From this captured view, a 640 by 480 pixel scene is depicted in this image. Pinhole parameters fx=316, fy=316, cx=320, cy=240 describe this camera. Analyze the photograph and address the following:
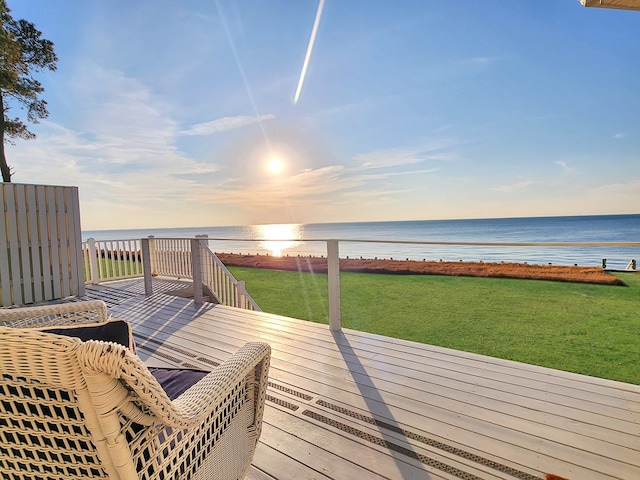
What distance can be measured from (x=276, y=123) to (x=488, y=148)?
12.7 metres

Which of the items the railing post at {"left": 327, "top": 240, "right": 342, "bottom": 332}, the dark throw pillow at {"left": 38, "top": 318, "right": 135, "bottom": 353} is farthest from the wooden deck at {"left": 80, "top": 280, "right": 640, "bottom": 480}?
the dark throw pillow at {"left": 38, "top": 318, "right": 135, "bottom": 353}

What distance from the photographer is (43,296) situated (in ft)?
17.8

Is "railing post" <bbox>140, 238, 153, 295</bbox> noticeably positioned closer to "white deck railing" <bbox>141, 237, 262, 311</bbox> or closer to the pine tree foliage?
"white deck railing" <bbox>141, 237, 262, 311</bbox>

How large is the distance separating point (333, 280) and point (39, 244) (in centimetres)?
526

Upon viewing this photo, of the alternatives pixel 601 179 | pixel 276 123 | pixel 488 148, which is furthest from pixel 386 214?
pixel 276 123

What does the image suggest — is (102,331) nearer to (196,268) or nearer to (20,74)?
(196,268)

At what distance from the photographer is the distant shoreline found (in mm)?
6438

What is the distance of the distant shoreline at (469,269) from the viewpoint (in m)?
6.44

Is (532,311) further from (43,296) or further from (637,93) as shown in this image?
(637,93)

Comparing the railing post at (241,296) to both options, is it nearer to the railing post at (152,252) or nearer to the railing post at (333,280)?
the railing post at (152,252)

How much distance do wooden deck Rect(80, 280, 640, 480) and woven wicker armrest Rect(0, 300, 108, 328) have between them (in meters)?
1.15

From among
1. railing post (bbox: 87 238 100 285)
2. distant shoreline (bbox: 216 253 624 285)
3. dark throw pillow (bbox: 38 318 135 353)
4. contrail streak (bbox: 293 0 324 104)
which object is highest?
contrail streak (bbox: 293 0 324 104)

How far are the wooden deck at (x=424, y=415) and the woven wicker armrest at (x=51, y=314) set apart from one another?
1.15m

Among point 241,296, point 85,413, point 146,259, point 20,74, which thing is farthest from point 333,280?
point 20,74
